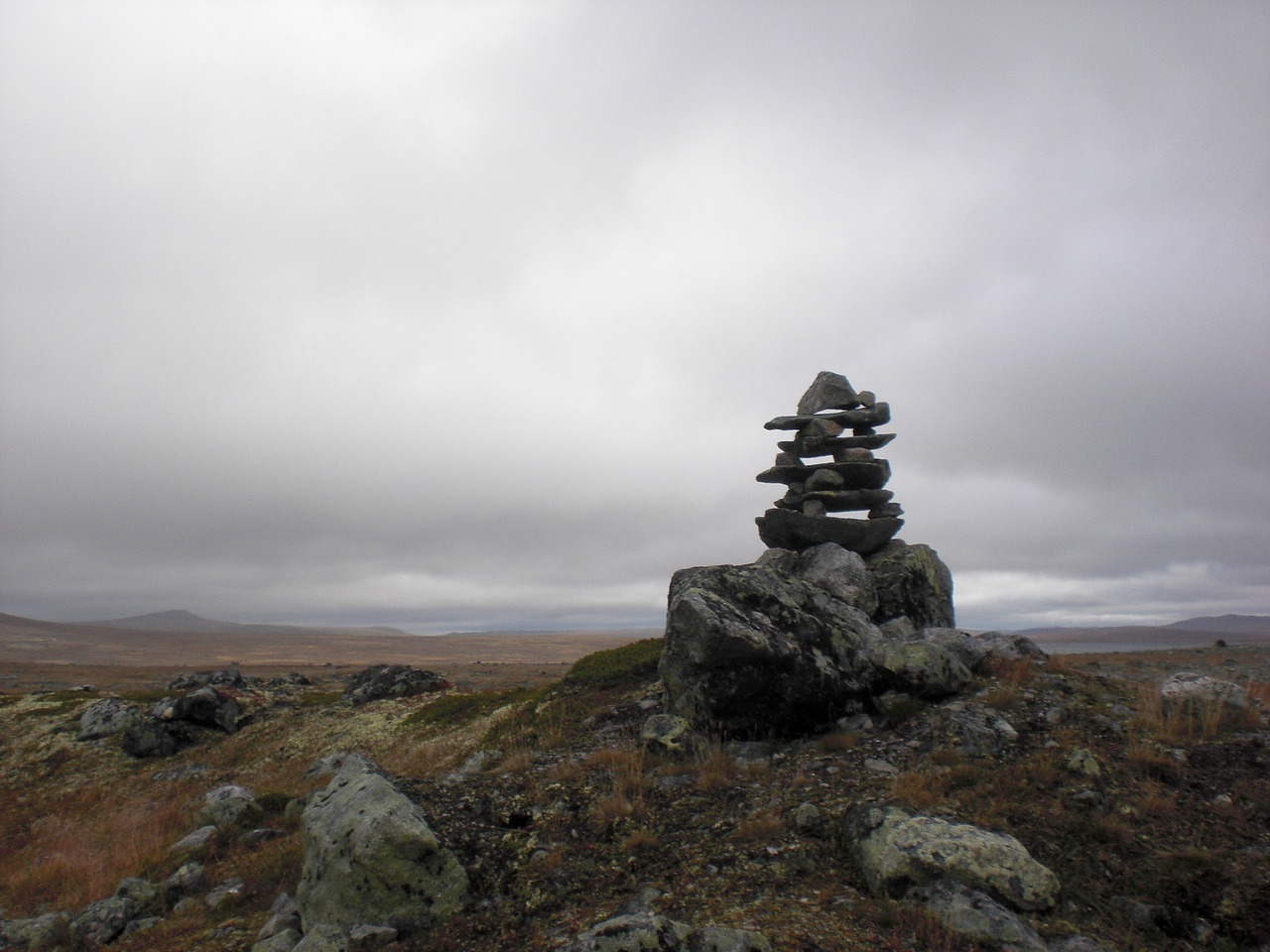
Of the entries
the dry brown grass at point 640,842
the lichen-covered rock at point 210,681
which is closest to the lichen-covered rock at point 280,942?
the dry brown grass at point 640,842

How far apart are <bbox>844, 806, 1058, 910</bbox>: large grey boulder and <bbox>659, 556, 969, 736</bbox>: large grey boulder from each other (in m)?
5.07

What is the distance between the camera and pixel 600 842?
11039mm

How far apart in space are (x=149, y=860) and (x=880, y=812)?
16.1 meters

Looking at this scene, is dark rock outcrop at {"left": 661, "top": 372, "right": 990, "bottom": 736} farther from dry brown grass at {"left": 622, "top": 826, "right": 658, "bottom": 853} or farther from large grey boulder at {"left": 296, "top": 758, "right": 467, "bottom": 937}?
large grey boulder at {"left": 296, "top": 758, "right": 467, "bottom": 937}

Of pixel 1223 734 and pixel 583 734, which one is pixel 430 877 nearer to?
pixel 583 734

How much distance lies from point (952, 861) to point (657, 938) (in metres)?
4.41

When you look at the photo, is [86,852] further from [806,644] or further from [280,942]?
[806,644]

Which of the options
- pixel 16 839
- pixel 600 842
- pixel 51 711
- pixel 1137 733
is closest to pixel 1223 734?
pixel 1137 733

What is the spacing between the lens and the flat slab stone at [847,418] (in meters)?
27.3

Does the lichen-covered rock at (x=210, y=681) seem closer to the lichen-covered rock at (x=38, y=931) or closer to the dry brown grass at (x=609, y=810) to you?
the lichen-covered rock at (x=38, y=931)

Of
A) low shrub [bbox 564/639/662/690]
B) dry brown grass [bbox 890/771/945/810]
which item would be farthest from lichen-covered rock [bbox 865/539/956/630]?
dry brown grass [bbox 890/771/945/810]

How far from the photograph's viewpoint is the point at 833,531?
25234 mm

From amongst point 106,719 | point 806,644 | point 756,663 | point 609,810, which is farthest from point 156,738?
point 806,644

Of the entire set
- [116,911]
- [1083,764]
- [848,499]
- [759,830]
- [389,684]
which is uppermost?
[848,499]
